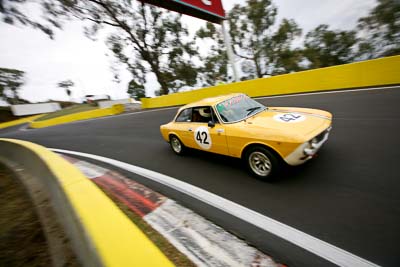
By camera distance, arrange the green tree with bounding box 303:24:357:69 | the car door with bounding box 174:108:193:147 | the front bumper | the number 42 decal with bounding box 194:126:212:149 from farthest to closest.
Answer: the green tree with bounding box 303:24:357:69
the car door with bounding box 174:108:193:147
the number 42 decal with bounding box 194:126:212:149
the front bumper

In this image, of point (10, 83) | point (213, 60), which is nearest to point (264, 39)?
point (213, 60)

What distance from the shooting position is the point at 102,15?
2133 cm

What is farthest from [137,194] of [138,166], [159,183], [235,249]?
[235,249]

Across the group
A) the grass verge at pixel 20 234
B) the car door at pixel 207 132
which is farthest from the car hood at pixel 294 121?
the grass verge at pixel 20 234

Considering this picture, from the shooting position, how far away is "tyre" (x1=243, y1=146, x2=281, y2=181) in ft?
9.61

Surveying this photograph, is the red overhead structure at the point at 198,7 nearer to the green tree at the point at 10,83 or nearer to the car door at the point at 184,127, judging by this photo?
the car door at the point at 184,127

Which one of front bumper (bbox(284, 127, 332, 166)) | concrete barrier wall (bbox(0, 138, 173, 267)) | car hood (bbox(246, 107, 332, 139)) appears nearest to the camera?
concrete barrier wall (bbox(0, 138, 173, 267))

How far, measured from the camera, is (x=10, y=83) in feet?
178

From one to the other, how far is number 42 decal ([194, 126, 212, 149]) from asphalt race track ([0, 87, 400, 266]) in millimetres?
430

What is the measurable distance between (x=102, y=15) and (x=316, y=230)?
86.5 ft

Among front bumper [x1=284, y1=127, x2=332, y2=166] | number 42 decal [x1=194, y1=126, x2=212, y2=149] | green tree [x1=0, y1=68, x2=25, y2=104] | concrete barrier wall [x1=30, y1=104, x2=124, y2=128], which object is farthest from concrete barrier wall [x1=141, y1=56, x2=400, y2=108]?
green tree [x1=0, y1=68, x2=25, y2=104]

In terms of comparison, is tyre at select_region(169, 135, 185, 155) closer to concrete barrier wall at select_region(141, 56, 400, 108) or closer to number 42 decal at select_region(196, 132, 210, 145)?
number 42 decal at select_region(196, 132, 210, 145)

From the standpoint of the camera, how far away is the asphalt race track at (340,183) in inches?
78.9

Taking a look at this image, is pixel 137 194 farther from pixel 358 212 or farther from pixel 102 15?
pixel 102 15
